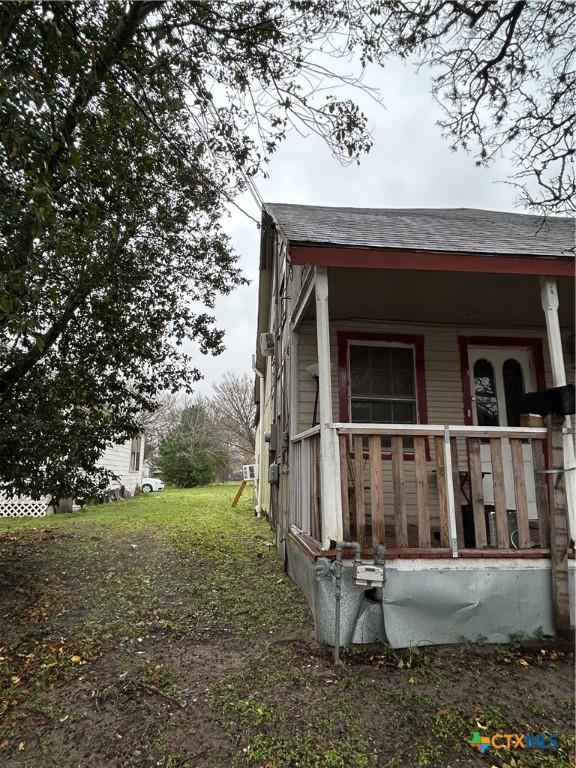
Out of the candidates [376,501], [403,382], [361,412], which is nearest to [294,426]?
[361,412]

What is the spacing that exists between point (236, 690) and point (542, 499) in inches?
107

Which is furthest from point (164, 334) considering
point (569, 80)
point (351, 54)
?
point (569, 80)

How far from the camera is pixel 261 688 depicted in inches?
111

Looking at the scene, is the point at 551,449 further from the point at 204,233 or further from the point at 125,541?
the point at 125,541

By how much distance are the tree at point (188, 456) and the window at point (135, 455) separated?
209 inches

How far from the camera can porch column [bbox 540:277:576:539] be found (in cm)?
354

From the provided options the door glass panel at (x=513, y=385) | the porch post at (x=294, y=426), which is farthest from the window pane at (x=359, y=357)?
the door glass panel at (x=513, y=385)

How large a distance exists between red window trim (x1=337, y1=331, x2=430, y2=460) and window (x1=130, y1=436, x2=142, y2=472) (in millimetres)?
15091

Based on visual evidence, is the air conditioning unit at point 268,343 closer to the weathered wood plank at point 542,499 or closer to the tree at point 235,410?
the weathered wood plank at point 542,499

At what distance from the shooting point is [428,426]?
3.61 metres

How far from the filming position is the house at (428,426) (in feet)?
11.1

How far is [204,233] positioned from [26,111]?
4.76m

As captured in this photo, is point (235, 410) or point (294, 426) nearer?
point (294, 426)

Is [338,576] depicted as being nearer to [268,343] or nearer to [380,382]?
[380,382]
